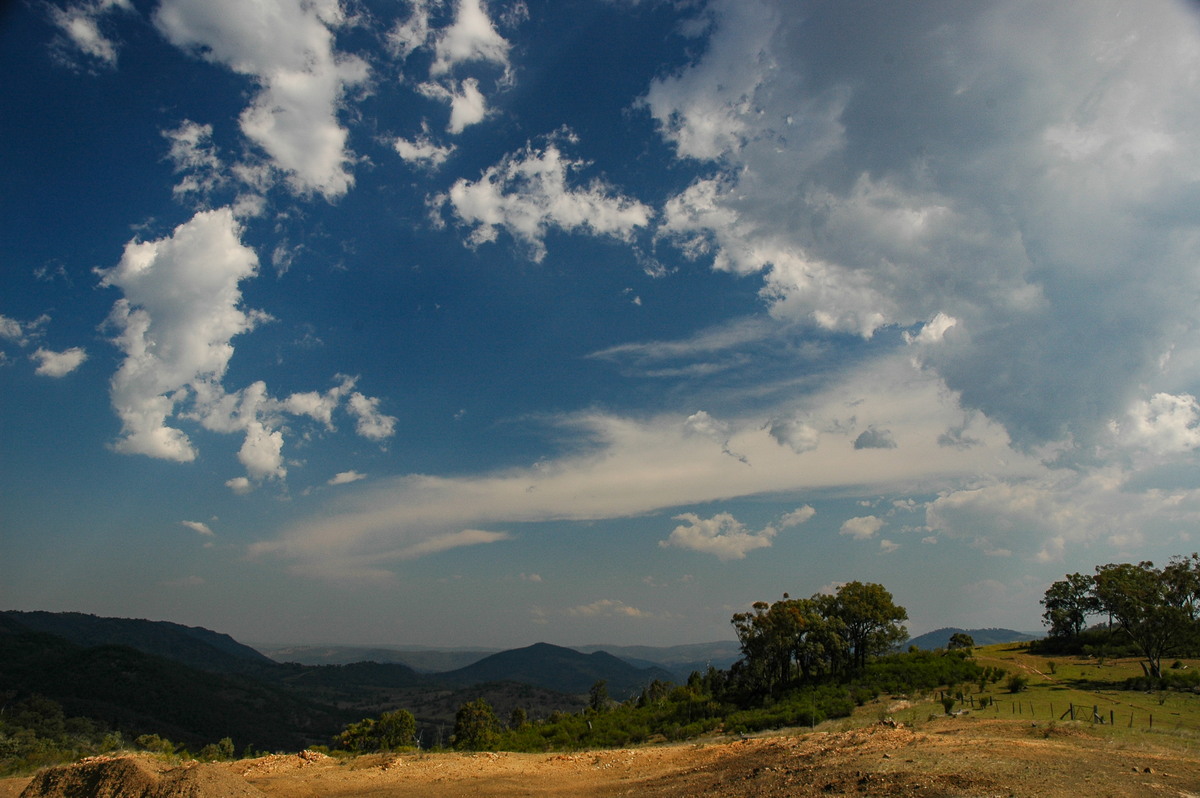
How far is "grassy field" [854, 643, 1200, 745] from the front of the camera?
A: 27641 mm

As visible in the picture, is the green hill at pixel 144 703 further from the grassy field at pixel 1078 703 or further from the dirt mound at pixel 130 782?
the grassy field at pixel 1078 703

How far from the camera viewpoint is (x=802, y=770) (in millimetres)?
21281

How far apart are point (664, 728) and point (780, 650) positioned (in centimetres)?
1361

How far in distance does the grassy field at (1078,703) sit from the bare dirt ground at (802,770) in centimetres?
426

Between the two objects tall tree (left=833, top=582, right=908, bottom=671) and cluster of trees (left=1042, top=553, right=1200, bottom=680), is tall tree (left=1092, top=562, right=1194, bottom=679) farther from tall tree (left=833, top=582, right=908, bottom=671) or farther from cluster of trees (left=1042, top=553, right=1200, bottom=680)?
tall tree (left=833, top=582, right=908, bottom=671)

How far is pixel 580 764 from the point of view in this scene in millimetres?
28891

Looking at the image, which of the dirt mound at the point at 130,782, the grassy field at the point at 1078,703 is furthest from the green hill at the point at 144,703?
the grassy field at the point at 1078,703

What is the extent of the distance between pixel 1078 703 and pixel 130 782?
4713 centimetres

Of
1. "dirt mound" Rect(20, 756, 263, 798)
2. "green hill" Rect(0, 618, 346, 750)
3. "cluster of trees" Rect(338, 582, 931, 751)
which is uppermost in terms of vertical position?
"dirt mound" Rect(20, 756, 263, 798)

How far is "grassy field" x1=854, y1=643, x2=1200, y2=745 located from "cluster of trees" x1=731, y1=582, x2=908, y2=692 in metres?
8.86

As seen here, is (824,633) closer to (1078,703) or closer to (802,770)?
(1078,703)

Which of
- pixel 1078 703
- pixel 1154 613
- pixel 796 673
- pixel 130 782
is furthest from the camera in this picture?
pixel 796 673

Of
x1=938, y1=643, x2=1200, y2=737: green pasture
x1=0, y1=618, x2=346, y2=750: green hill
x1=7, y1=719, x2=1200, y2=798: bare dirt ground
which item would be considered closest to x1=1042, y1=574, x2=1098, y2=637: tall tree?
x1=938, y1=643, x2=1200, y2=737: green pasture

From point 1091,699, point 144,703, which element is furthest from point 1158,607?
point 144,703
